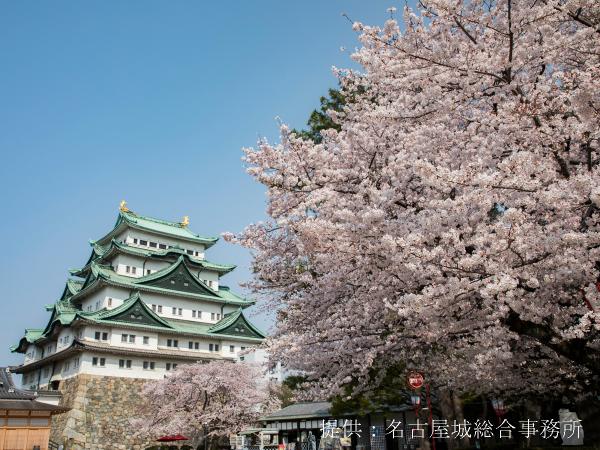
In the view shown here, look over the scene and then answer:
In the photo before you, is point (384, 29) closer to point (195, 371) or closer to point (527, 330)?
point (527, 330)

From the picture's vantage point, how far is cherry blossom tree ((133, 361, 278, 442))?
1267 inches

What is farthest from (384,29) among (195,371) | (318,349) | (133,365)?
(133,365)

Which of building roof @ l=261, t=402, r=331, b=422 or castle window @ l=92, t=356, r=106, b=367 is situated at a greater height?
castle window @ l=92, t=356, r=106, b=367

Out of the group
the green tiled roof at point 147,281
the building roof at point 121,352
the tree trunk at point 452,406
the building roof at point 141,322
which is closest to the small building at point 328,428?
the tree trunk at point 452,406

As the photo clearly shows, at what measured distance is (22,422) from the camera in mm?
25344

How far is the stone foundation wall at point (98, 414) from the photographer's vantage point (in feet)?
116

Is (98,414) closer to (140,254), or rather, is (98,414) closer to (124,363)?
(124,363)

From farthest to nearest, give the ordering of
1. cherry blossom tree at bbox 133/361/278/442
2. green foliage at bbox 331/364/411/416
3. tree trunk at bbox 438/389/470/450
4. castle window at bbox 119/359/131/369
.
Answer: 1. castle window at bbox 119/359/131/369
2. cherry blossom tree at bbox 133/361/278/442
3. tree trunk at bbox 438/389/470/450
4. green foliage at bbox 331/364/411/416

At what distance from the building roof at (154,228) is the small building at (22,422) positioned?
24454 millimetres

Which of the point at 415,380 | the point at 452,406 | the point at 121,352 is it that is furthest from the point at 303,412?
the point at 415,380

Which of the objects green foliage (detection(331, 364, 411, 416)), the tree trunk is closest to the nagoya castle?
green foliage (detection(331, 364, 411, 416))

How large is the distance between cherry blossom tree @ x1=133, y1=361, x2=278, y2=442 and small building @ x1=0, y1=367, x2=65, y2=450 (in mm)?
8233

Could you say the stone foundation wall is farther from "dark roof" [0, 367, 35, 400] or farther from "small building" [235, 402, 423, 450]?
"small building" [235, 402, 423, 450]

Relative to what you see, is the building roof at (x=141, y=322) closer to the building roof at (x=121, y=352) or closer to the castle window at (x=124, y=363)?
the building roof at (x=121, y=352)
